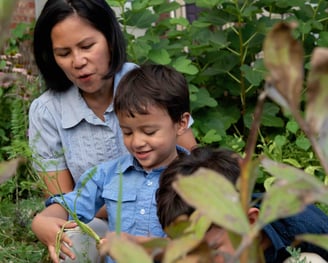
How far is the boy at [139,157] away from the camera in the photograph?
8.02ft

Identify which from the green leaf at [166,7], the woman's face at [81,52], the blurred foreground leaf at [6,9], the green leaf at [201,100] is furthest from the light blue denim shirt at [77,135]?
the blurred foreground leaf at [6,9]

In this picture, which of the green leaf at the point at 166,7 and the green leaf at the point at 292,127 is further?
the green leaf at the point at 166,7

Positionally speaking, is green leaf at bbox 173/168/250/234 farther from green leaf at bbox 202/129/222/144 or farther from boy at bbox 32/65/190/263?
green leaf at bbox 202/129/222/144

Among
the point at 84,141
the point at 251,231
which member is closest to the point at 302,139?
the point at 84,141

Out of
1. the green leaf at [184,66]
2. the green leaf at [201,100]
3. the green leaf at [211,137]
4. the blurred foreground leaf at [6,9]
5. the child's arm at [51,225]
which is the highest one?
the blurred foreground leaf at [6,9]

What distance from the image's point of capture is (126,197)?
8.37 ft

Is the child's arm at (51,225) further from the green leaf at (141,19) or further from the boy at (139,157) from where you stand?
the green leaf at (141,19)

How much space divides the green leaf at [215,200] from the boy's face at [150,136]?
178cm

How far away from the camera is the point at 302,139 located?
157 inches

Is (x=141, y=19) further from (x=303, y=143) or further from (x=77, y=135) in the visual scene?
(x=77, y=135)

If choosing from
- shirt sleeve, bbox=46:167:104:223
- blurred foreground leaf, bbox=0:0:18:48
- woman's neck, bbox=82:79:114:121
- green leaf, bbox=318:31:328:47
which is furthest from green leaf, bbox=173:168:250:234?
green leaf, bbox=318:31:328:47

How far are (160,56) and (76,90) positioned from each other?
1.12 m

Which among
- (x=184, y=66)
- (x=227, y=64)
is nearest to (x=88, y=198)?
(x=184, y=66)

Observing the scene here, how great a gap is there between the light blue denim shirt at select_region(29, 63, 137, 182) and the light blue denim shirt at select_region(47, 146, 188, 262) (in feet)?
1.01
